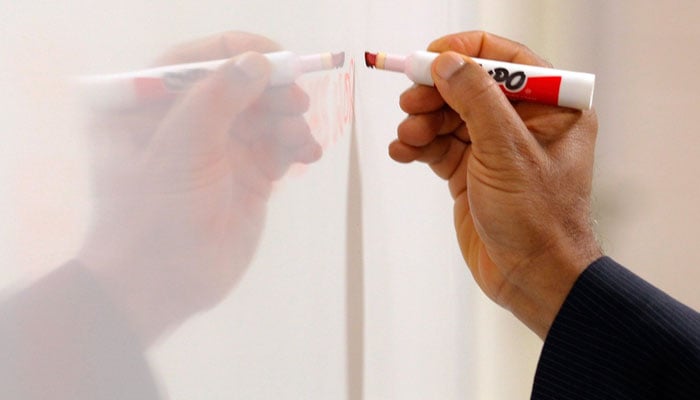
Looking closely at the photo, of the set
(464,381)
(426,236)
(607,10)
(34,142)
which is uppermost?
(34,142)

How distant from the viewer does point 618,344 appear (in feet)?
1.47

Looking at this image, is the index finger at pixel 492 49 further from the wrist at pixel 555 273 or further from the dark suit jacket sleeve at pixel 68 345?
the dark suit jacket sleeve at pixel 68 345

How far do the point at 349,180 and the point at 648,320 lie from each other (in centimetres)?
22

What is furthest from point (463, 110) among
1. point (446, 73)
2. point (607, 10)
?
point (607, 10)

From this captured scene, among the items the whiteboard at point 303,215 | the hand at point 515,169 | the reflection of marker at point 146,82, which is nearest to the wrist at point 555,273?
the hand at point 515,169

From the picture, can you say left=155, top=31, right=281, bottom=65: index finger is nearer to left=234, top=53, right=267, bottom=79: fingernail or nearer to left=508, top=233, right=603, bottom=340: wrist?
left=234, top=53, right=267, bottom=79: fingernail

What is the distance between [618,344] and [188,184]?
304 millimetres

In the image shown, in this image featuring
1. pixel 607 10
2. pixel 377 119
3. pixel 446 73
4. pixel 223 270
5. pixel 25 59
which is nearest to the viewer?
pixel 25 59

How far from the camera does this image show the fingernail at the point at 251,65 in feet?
1.08

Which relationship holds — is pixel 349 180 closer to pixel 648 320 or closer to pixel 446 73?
pixel 446 73

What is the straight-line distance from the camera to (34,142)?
21 centimetres

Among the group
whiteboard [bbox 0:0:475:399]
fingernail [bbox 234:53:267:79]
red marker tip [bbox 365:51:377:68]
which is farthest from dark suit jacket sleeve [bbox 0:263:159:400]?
red marker tip [bbox 365:51:377:68]

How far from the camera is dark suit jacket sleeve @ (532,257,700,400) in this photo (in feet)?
1.42

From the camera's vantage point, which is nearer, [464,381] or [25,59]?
[25,59]
